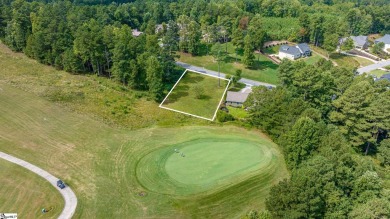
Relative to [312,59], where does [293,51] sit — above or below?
above

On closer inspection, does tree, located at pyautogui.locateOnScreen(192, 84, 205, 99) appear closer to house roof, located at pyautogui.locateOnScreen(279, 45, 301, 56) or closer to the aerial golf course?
the aerial golf course

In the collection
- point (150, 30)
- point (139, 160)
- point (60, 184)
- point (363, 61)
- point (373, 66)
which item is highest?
point (150, 30)

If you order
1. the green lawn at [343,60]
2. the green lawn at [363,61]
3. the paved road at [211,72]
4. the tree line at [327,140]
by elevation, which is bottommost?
the green lawn at [363,61]

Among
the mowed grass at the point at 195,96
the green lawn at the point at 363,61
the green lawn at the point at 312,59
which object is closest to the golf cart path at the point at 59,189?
the mowed grass at the point at 195,96

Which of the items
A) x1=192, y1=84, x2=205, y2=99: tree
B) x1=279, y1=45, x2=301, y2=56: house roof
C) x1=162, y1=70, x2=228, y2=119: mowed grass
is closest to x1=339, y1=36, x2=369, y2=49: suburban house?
x1=279, y1=45, x2=301, y2=56: house roof

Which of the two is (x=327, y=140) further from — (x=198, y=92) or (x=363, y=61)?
(x=363, y=61)

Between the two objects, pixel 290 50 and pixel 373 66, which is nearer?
pixel 290 50

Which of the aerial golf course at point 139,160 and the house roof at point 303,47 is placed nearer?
the aerial golf course at point 139,160

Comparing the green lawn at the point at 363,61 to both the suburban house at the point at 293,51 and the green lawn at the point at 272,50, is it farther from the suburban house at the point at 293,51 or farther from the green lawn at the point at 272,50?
the green lawn at the point at 272,50

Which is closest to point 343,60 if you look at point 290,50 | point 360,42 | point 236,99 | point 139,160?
point 290,50
